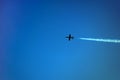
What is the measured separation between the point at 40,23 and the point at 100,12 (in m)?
0.51

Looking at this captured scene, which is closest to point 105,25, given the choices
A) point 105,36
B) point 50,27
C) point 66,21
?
point 105,36

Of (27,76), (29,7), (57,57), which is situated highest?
(29,7)

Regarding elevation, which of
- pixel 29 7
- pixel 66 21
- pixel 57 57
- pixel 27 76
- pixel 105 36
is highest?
pixel 29 7

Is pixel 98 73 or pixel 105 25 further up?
pixel 105 25

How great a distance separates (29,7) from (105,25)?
2.19ft

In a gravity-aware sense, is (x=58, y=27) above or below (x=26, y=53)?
above

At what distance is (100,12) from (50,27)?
44 centimetres

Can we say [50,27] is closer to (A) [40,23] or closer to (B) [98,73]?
(A) [40,23]

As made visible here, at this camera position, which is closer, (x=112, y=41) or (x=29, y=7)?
(x=112, y=41)

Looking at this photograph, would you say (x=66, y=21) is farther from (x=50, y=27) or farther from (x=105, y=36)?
(x=105, y=36)

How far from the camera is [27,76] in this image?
1879mm

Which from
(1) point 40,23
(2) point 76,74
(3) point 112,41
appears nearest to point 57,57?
(2) point 76,74

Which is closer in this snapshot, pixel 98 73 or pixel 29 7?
pixel 98 73

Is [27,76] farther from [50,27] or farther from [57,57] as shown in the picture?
[50,27]
